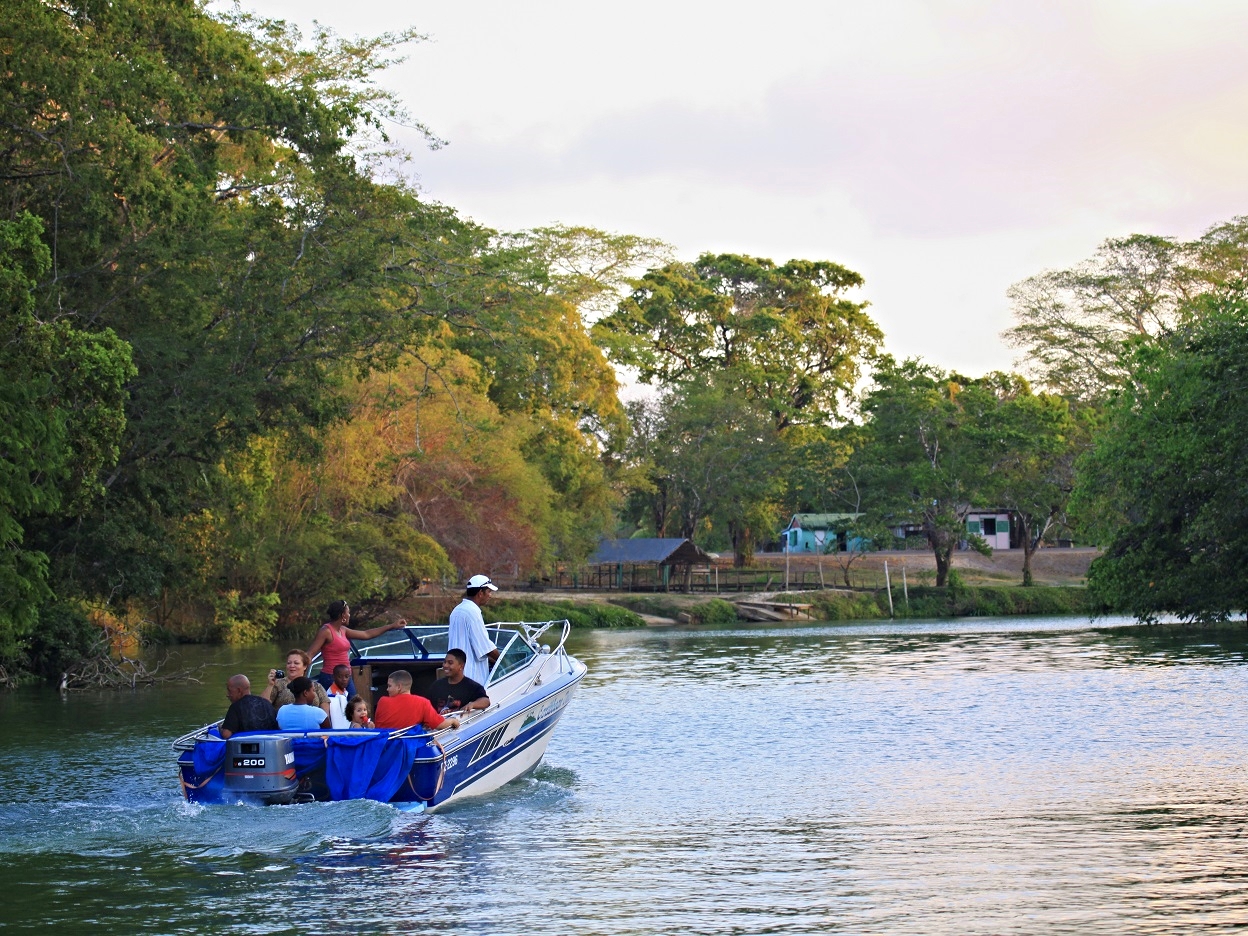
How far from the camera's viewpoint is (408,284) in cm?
2502

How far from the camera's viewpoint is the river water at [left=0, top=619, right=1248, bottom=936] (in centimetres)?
991

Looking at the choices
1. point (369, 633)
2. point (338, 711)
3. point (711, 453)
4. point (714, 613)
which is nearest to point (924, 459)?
point (711, 453)

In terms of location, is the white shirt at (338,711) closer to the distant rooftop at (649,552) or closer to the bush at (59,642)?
the bush at (59,642)

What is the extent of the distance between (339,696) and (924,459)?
166ft

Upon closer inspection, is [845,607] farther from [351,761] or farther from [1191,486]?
[351,761]

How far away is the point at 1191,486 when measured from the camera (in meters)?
28.5

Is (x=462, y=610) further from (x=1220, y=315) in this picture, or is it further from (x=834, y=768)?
(x=1220, y=315)

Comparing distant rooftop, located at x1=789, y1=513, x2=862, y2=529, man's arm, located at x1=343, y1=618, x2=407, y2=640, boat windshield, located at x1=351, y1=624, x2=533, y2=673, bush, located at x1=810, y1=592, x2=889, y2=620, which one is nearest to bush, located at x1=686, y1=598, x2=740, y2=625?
bush, located at x1=810, y1=592, x2=889, y2=620

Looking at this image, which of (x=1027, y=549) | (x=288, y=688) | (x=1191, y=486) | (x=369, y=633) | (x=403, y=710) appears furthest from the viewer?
(x=1027, y=549)

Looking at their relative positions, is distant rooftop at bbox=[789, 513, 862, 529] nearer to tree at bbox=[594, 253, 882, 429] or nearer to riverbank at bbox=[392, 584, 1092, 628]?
tree at bbox=[594, 253, 882, 429]

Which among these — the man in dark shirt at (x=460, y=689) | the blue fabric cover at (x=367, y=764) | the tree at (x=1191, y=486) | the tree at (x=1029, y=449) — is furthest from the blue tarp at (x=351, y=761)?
the tree at (x=1029, y=449)

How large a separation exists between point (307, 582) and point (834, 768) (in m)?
26.5

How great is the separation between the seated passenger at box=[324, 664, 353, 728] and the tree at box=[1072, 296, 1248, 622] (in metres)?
18.2

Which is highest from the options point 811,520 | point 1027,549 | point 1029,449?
point 1029,449
